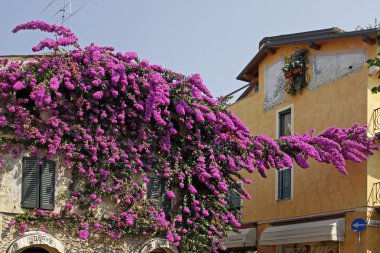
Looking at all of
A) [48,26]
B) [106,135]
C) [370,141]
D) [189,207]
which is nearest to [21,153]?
[106,135]

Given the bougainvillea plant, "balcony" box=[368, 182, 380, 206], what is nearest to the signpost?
"balcony" box=[368, 182, 380, 206]

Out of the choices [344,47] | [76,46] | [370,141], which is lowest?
[370,141]

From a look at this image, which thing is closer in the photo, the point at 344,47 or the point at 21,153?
the point at 21,153

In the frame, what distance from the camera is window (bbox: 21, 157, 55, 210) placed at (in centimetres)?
1605

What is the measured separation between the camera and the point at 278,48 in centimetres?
2558

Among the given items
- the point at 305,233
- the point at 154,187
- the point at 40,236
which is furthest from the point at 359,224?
the point at 40,236

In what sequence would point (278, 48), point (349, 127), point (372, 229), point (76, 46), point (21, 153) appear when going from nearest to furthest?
1. point (21, 153)
2. point (76, 46)
3. point (372, 229)
4. point (349, 127)
5. point (278, 48)

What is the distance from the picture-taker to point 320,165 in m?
22.3

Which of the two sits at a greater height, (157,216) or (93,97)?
(93,97)

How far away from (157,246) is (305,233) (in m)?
6.07

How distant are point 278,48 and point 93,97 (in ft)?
35.3

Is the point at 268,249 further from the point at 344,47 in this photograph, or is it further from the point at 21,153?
the point at 21,153

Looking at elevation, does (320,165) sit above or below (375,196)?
above

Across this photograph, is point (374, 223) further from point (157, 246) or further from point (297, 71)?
point (157, 246)
